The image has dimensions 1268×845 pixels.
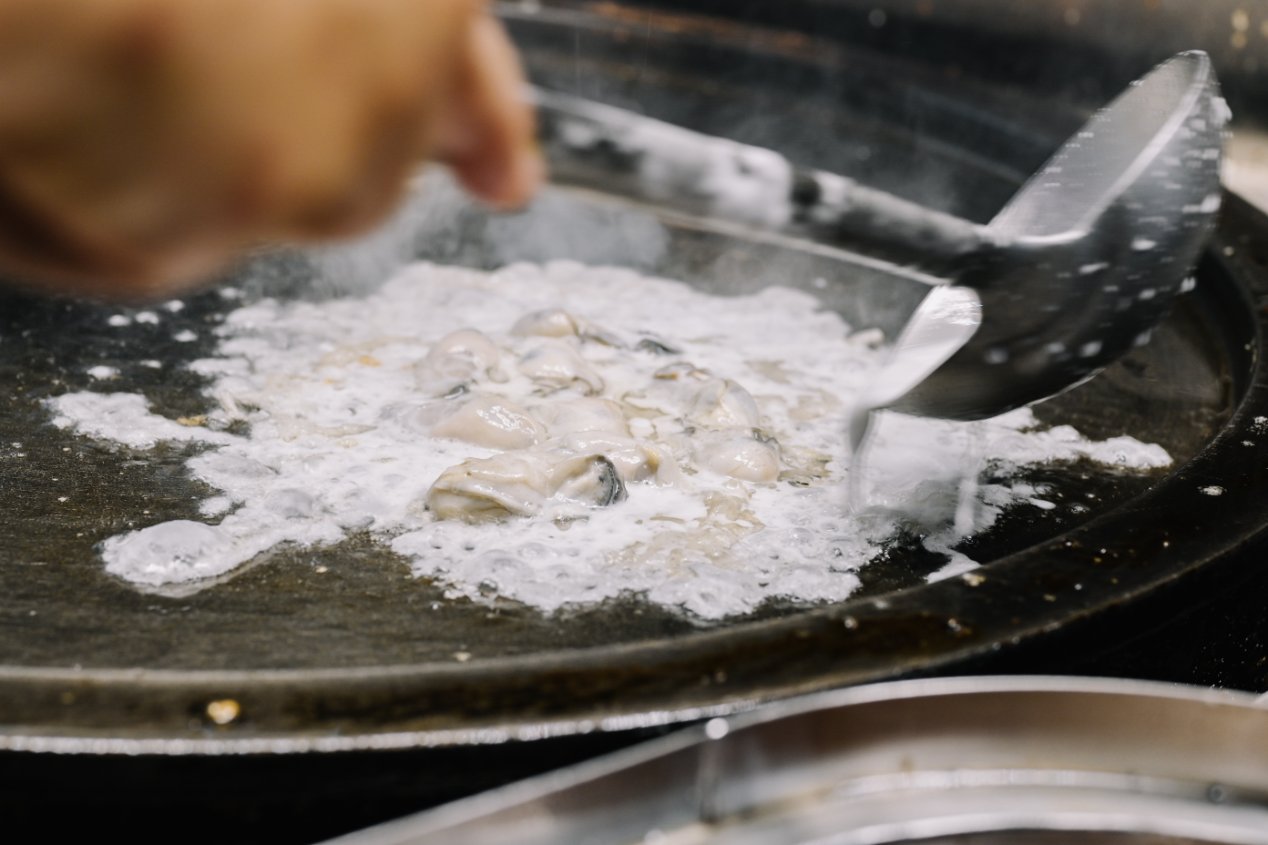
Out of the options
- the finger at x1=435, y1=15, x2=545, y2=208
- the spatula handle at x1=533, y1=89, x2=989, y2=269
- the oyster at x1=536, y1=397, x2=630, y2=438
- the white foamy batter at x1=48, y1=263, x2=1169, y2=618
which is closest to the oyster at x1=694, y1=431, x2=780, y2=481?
→ the white foamy batter at x1=48, y1=263, x2=1169, y2=618

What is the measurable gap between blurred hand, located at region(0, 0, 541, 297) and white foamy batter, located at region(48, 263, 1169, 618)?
2.98ft

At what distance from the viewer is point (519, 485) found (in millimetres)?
1563

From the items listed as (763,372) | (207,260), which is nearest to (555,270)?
(763,372)

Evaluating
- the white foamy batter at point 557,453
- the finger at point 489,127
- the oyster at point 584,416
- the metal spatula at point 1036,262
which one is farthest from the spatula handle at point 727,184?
the oyster at point 584,416

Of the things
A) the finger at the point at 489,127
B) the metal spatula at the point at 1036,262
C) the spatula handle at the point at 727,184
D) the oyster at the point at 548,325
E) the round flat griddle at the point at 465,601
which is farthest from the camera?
the oyster at the point at 548,325

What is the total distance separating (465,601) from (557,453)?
309 millimetres

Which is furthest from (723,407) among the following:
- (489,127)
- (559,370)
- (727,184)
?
(489,127)

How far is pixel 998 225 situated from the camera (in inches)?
70.6

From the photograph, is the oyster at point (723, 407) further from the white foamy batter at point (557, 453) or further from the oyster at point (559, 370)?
the oyster at point (559, 370)

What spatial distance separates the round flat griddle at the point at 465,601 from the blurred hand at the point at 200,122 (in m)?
0.55

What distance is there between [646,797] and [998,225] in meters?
1.24

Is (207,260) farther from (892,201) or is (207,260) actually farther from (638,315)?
(638,315)

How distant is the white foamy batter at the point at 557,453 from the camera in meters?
1.49

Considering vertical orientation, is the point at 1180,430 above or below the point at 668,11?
below
